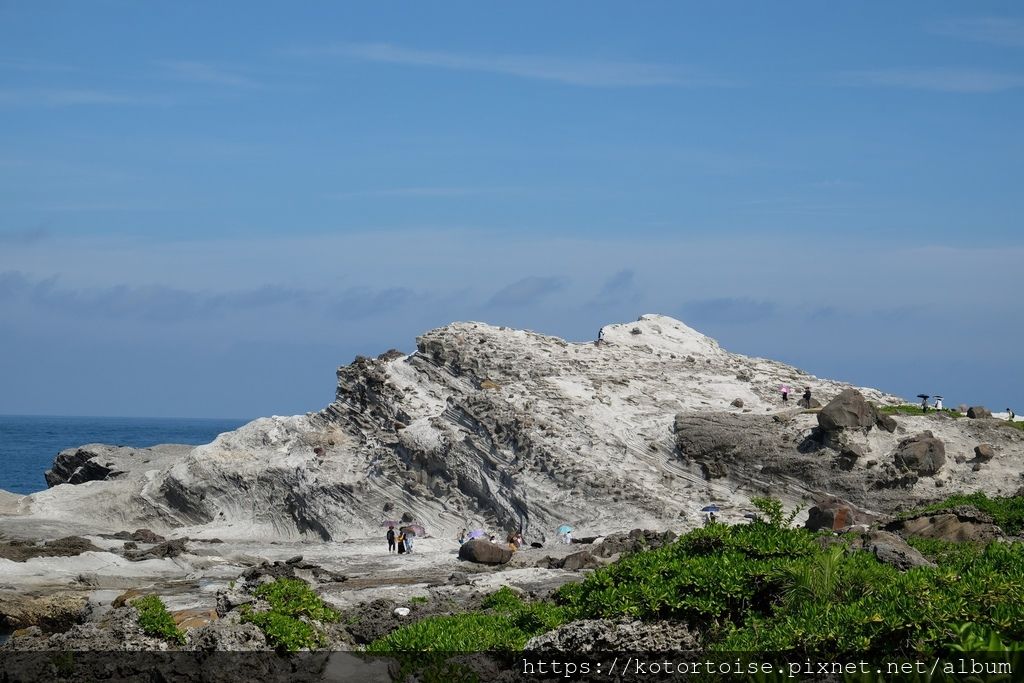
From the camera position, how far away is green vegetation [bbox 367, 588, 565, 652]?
2048 centimetres

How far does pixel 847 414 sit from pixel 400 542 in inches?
688

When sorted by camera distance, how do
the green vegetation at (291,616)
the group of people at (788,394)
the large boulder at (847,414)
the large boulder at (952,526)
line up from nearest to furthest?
the green vegetation at (291,616), the large boulder at (952,526), the large boulder at (847,414), the group of people at (788,394)

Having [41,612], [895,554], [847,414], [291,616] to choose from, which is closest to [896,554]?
[895,554]

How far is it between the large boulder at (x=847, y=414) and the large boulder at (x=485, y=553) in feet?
45.8

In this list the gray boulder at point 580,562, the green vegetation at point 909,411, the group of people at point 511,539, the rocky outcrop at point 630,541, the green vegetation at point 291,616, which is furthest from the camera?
the green vegetation at point 909,411

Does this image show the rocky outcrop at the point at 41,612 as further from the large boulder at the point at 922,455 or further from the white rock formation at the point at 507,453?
the large boulder at the point at 922,455

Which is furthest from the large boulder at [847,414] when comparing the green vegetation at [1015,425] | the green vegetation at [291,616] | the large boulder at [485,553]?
the green vegetation at [291,616]

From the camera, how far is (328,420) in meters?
55.9

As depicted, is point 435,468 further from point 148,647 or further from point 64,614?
point 148,647

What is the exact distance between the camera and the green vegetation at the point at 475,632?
67.2ft

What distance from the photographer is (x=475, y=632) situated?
21047 mm

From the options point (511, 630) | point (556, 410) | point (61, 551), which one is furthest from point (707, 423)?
point (511, 630)

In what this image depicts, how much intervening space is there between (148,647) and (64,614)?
1091 cm

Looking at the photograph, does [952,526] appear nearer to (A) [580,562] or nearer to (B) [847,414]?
(A) [580,562]
